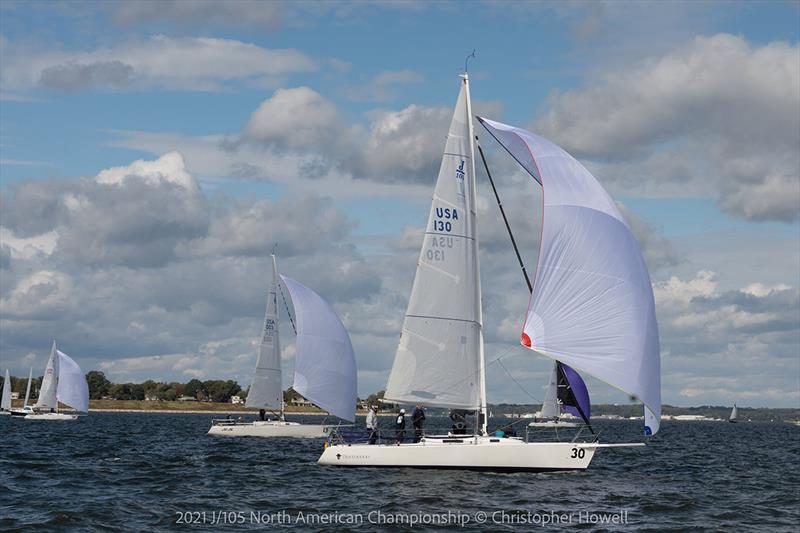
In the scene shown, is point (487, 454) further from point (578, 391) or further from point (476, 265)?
point (578, 391)

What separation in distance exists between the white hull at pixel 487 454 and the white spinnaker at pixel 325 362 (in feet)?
74.6

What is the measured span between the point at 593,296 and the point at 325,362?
1114 inches

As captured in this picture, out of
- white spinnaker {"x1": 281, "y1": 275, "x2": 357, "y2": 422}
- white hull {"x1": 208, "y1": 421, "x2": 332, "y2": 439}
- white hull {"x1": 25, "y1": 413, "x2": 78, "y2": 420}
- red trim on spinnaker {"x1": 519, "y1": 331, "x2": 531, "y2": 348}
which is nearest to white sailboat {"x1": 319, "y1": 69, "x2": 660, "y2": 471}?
red trim on spinnaker {"x1": 519, "y1": 331, "x2": 531, "y2": 348}

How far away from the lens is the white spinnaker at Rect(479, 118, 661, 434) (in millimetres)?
32156

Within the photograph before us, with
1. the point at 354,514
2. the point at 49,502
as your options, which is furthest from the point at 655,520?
the point at 49,502

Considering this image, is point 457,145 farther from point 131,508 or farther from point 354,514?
point 131,508

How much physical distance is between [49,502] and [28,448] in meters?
26.2

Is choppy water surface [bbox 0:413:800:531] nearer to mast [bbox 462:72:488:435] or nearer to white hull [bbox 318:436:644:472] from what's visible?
white hull [bbox 318:436:644:472]

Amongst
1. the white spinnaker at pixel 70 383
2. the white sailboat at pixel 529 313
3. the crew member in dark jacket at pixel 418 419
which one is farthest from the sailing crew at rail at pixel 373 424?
the white spinnaker at pixel 70 383

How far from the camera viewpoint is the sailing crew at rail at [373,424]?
121 ft

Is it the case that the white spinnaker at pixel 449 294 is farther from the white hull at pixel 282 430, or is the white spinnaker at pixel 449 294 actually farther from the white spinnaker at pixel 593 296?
the white hull at pixel 282 430

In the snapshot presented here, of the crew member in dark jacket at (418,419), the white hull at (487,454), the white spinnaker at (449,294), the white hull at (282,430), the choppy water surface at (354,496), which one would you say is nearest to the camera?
the choppy water surface at (354,496)

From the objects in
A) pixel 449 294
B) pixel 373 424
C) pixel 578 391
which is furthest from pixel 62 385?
pixel 449 294

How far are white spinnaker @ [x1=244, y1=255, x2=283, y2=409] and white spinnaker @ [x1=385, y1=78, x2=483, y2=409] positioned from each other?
34803mm
